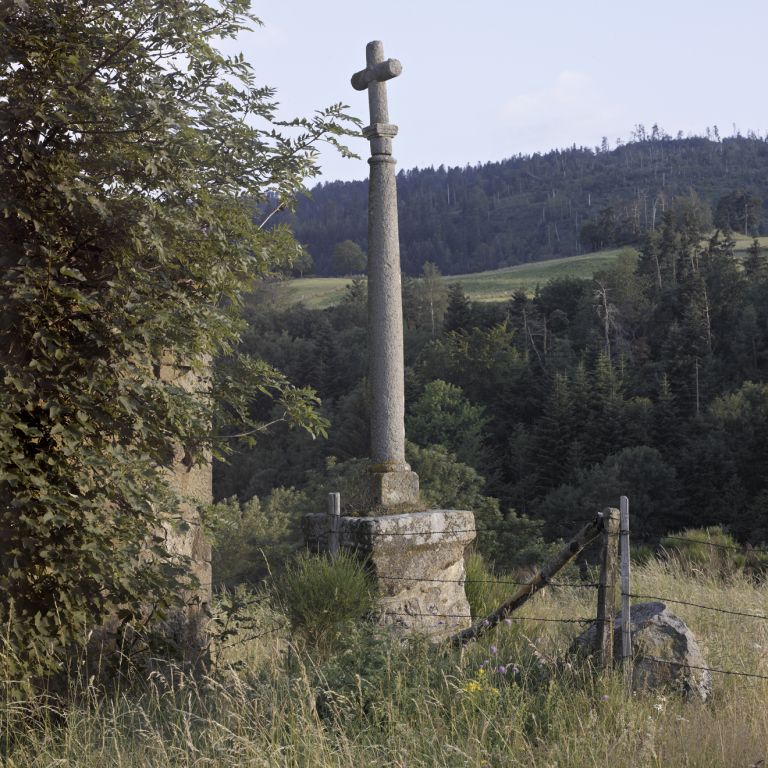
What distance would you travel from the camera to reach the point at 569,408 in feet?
145

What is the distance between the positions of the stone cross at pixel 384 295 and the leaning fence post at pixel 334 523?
53 cm

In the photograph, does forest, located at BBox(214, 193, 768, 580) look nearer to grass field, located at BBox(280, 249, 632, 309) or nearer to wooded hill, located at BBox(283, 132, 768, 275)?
grass field, located at BBox(280, 249, 632, 309)

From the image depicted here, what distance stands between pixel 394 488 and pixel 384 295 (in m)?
1.62

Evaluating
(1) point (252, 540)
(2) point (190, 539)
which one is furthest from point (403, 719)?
(1) point (252, 540)

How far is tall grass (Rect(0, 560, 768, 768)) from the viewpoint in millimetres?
3445

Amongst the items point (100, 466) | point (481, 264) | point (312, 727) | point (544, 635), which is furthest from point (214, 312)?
point (481, 264)

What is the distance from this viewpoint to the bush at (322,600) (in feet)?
19.1

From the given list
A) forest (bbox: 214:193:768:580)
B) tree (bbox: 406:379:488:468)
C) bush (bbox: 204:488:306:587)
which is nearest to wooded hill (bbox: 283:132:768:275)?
forest (bbox: 214:193:768:580)

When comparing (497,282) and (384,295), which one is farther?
(497,282)

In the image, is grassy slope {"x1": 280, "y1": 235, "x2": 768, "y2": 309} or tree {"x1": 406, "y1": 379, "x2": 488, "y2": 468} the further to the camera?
grassy slope {"x1": 280, "y1": 235, "x2": 768, "y2": 309}

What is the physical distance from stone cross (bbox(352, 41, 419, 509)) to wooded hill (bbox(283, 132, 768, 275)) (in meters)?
96.6

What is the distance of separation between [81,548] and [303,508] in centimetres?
3043

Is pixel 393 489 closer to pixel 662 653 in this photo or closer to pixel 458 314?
pixel 662 653

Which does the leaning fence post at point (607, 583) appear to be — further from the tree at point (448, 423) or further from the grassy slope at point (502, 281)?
the grassy slope at point (502, 281)
